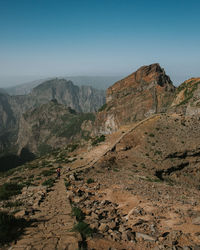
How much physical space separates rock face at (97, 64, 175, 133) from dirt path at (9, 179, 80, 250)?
87255 millimetres

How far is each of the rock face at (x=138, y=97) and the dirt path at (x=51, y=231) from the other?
8725cm

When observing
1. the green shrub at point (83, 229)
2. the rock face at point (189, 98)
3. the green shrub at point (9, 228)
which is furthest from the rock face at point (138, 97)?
the green shrub at point (9, 228)

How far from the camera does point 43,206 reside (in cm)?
1333

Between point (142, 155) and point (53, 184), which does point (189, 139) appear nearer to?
point (142, 155)

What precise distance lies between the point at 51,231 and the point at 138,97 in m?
107

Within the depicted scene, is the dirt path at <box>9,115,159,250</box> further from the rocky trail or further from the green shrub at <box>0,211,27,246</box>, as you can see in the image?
the green shrub at <box>0,211,27,246</box>

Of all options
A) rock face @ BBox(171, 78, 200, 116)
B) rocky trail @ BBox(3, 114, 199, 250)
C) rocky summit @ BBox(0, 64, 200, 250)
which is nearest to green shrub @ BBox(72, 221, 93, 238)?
rocky summit @ BBox(0, 64, 200, 250)

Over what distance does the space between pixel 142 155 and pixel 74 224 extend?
2189cm

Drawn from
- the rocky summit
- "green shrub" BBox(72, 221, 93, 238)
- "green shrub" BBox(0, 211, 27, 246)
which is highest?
"green shrub" BBox(0, 211, 27, 246)

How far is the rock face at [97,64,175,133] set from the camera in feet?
328

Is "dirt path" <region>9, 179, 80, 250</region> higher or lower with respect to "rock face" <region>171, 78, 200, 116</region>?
lower

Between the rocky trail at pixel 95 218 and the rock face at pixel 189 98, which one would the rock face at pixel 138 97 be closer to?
the rock face at pixel 189 98

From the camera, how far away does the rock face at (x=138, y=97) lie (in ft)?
328

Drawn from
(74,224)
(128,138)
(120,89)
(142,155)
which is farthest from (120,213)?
(120,89)
